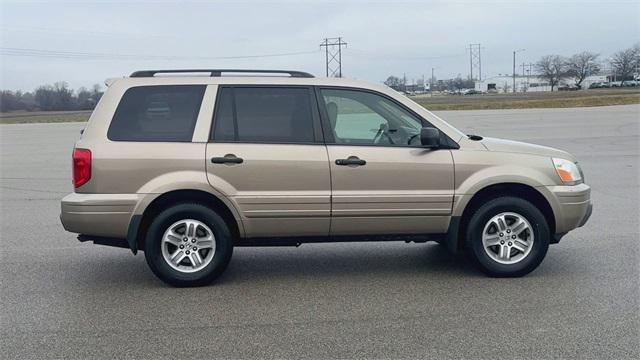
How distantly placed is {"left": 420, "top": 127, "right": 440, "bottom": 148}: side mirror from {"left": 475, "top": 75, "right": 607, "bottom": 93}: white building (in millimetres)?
105400

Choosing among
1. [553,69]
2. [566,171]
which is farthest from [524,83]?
[566,171]

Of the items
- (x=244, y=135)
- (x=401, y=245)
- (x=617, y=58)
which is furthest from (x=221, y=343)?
(x=617, y=58)

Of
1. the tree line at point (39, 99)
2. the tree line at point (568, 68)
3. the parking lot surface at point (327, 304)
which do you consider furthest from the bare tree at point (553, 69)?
the parking lot surface at point (327, 304)

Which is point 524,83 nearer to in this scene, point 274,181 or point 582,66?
point 582,66

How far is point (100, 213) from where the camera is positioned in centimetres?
531

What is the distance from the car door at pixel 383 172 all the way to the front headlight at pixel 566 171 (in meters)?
1.03

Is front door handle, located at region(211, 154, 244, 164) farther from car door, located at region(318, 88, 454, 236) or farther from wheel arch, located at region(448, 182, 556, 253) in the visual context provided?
wheel arch, located at region(448, 182, 556, 253)

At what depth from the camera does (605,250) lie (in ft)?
21.5

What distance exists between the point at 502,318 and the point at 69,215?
12.0 ft

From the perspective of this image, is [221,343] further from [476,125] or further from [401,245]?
[476,125]

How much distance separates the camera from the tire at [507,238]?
564cm

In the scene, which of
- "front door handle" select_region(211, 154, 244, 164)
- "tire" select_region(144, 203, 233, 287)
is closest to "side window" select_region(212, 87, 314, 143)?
"front door handle" select_region(211, 154, 244, 164)

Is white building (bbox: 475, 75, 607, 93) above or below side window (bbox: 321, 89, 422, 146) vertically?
above

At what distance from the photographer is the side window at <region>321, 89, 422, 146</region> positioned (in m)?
5.62
